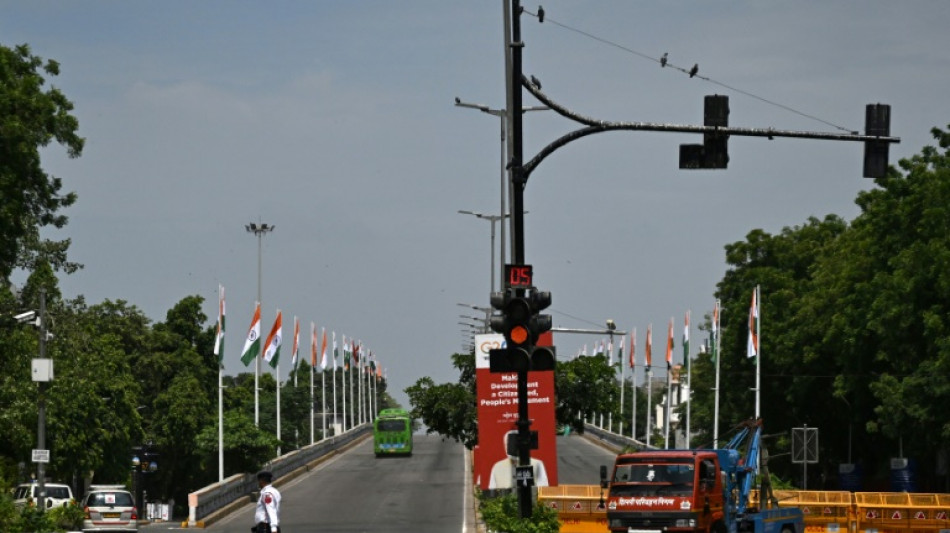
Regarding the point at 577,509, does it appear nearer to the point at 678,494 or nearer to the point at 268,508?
the point at 678,494

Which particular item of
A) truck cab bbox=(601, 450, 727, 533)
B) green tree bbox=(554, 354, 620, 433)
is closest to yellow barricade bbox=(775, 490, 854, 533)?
truck cab bbox=(601, 450, 727, 533)

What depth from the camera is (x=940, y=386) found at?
54.8 meters

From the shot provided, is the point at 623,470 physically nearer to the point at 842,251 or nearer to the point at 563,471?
the point at 842,251

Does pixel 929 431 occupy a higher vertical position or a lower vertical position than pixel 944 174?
lower

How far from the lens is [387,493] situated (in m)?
66.6

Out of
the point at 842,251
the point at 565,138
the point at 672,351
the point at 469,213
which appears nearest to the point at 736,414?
the point at 672,351

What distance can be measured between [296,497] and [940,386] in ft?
84.7

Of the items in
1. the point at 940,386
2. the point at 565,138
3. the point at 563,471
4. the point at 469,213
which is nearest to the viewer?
the point at 565,138

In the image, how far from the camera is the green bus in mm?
99500

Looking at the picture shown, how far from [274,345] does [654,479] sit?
45.7 meters

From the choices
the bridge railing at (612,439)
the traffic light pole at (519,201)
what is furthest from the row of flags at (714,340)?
the traffic light pole at (519,201)

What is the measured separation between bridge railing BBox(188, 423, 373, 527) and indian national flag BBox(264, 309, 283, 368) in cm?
479

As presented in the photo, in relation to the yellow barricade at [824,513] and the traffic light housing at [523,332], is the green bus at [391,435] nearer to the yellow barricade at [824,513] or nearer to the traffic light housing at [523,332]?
the yellow barricade at [824,513]

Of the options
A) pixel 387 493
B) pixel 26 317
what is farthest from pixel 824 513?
pixel 387 493
